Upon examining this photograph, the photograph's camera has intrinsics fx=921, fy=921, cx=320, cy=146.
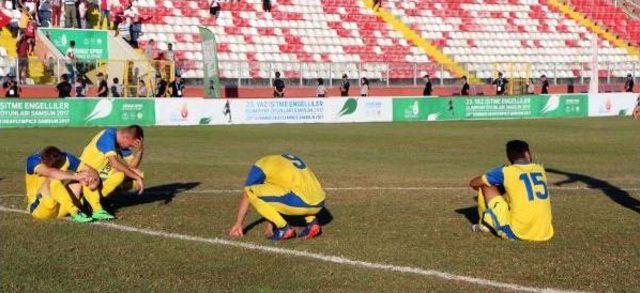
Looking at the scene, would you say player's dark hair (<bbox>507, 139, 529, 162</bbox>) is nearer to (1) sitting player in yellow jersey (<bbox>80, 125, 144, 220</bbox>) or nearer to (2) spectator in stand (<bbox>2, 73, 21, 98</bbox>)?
(1) sitting player in yellow jersey (<bbox>80, 125, 144, 220</bbox>)

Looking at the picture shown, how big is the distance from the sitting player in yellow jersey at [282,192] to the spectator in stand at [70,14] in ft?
109

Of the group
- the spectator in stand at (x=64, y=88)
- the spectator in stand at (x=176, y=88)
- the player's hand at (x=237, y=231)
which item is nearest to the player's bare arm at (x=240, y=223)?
the player's hand at (x=237, y=231)

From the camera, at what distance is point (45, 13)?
137ft

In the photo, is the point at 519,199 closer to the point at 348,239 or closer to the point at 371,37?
the point at 348,239

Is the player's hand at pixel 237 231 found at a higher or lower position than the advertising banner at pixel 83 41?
lower

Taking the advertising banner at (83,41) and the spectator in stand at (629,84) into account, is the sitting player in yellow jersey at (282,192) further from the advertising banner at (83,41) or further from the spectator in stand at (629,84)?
the spectator in stand at (629,84)

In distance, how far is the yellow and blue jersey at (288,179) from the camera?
974 centimetres

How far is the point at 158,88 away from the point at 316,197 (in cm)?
3016

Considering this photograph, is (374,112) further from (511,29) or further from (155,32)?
(511,29)

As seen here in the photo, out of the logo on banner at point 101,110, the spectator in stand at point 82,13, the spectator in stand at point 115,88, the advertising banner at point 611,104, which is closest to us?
the logo on banner at point 101,110

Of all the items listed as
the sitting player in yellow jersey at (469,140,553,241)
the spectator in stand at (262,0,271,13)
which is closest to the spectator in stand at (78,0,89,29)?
the spectator in stand at (262,0,271,13)

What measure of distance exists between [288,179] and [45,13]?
1370 inches

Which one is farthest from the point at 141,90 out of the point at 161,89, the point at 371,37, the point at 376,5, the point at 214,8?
the point at 376,5

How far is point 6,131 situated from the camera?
30.0m
